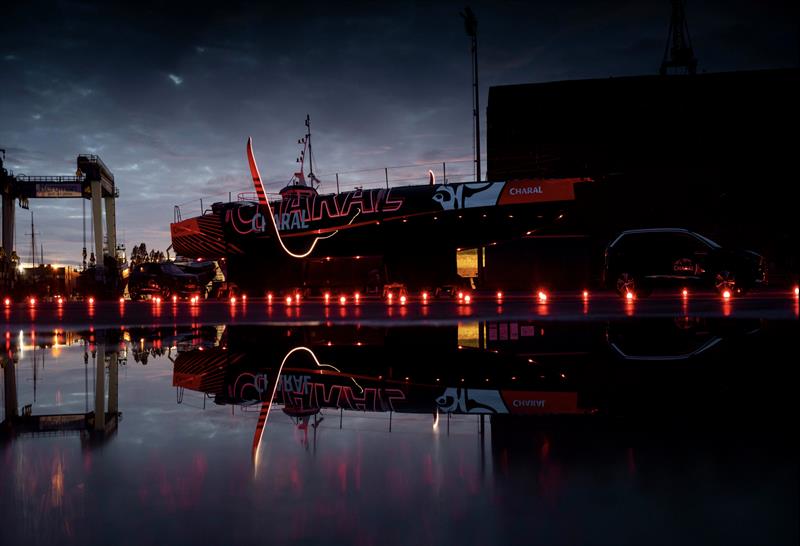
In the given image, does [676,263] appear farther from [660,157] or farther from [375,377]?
[375,377]

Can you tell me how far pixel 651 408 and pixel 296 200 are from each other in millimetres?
20596

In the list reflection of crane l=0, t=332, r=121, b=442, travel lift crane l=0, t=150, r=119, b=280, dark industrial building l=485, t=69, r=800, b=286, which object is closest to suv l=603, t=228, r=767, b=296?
dark industrial building l=485, t=69, r=800, b=286

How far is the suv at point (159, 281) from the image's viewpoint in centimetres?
2672

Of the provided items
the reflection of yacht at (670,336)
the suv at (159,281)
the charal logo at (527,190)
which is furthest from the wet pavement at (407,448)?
the suv at (159,281)

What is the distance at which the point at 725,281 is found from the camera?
1585 centimetres

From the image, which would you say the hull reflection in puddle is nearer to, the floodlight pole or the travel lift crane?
the floodlight pole

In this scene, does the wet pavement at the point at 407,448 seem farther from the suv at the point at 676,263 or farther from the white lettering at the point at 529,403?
the suv at the point at 676,263

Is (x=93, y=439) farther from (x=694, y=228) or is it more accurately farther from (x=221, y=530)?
(x=694, y=228)

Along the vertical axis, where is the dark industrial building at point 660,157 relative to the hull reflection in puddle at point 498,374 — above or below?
above

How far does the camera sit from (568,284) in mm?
24562

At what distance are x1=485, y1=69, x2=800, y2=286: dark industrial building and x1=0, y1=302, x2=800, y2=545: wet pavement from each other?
59.6 ft

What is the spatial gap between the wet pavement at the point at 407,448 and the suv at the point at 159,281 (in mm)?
21994

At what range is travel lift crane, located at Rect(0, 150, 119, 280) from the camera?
47.7 m

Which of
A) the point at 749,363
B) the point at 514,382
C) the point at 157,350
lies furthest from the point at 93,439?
the point at 749,363
